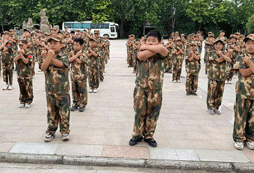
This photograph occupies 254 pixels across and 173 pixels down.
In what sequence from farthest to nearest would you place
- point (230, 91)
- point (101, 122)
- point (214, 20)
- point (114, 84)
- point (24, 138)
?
point (214, 20) < point (114, 84) < point (230, 91) < point (101, 122) < point (24, 138)

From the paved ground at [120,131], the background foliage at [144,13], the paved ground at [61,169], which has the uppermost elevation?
the background foliage at [144,13]

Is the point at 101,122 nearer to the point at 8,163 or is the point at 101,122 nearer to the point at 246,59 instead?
the point at 8,163

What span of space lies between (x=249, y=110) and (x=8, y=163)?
4.40 meters

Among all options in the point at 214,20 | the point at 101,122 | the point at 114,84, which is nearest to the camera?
the point at 101,122

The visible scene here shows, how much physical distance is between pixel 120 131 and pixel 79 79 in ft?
6.82

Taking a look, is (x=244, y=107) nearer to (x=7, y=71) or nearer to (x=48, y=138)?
(x=48, y=138)

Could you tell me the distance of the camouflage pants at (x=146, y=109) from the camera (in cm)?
425

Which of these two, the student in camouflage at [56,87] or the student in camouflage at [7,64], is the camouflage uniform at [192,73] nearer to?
the student in camouflage at [56,87]

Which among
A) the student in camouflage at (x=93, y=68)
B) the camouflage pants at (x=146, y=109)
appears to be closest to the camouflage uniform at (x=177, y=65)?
the student in camouflage at (x=93, y=68)

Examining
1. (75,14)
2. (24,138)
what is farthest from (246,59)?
(75,14)

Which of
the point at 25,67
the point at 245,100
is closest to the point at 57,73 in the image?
the point at 25,67

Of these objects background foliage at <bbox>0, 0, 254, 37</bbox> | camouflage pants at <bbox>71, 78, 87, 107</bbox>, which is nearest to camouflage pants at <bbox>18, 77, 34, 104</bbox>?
camouflage pants at <bbox>71, 78, 87, 107</bbox>

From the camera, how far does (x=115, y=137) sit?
4.91m

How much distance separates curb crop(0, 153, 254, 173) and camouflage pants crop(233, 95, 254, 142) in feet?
2.21
